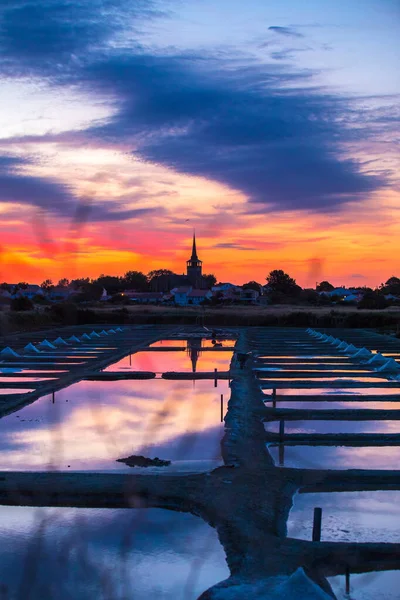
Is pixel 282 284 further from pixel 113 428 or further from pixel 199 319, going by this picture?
pixel 113 428

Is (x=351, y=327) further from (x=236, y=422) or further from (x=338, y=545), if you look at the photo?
(x=338, y=545)

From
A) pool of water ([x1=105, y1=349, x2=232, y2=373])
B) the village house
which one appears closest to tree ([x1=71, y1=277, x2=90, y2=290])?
the village house

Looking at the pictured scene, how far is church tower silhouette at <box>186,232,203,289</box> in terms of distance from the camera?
5959 centimetres

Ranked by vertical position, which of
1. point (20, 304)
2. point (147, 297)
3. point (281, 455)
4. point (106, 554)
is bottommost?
point (106, 554)

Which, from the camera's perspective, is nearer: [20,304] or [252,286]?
[20,304]

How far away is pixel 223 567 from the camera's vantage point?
4219 mm

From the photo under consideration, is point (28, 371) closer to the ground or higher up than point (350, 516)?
higher up

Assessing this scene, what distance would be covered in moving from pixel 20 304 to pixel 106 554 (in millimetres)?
29170

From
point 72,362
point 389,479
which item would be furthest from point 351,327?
point 389,479

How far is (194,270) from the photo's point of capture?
6169 cm

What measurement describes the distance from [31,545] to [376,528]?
2451 millimetres

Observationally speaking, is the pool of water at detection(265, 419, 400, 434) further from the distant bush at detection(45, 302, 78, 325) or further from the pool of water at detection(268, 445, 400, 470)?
the distant bush at detection(45, 302, 78, 325)

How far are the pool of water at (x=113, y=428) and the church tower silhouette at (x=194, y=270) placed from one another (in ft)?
157

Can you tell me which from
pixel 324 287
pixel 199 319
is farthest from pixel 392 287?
pixel 199 319
